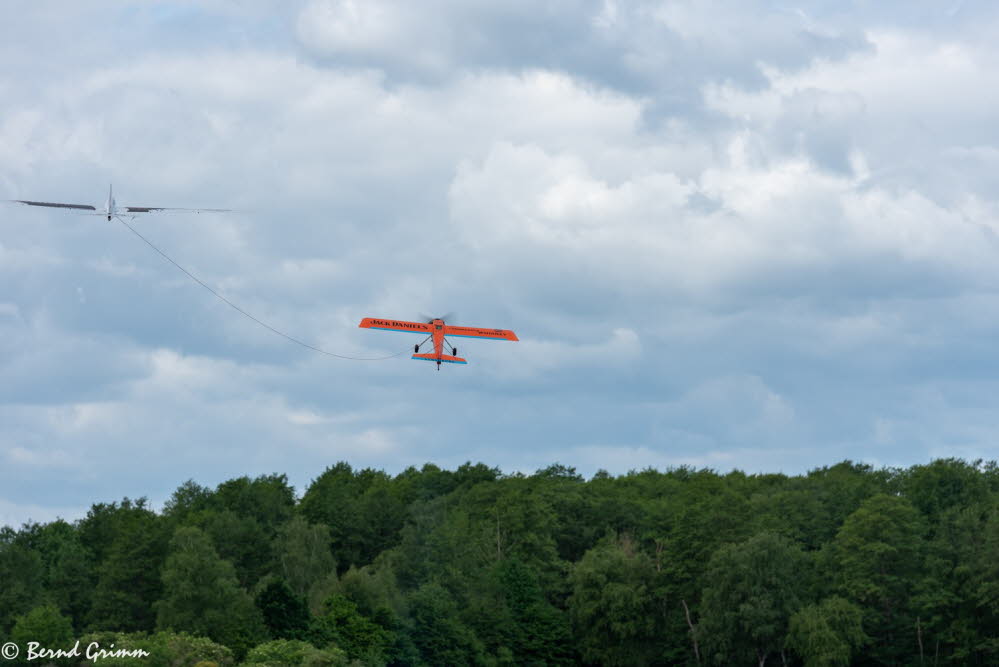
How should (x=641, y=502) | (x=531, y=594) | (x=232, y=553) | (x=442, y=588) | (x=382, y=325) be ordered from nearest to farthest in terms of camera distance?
(x=382, y=325) → (x=442, y=588) → (x=531, y=594) → (x=232, y=553) → (x=641, y=502)

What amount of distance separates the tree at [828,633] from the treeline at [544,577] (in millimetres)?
215

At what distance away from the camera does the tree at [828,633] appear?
128 m

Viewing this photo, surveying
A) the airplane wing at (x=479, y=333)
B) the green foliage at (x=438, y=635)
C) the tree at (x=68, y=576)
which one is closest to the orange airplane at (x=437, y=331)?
the airplane wing at (x=479, y=333)

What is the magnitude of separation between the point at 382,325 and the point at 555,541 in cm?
5986

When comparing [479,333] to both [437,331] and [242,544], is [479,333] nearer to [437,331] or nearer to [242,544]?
[437,331]

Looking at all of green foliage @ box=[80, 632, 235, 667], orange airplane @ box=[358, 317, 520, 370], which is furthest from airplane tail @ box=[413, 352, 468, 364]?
green foliage @ box=[80, 632, 235, 667]

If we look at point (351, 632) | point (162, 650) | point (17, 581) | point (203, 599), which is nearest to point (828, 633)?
point (351, 632)

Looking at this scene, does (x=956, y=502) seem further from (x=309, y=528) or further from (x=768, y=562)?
(x=309, y=528)

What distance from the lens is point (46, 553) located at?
16700cm

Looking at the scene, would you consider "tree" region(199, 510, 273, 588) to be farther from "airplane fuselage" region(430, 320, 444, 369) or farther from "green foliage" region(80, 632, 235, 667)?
"airplane fuselage" region(430, 320, 444, 369)

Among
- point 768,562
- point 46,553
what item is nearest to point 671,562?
point 768,562

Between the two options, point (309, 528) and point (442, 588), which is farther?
point (309, 528)

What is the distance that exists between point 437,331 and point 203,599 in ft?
129

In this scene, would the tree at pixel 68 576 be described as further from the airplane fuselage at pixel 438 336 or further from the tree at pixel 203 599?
the airplane fuselage at pixel 438 336
